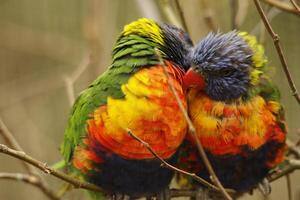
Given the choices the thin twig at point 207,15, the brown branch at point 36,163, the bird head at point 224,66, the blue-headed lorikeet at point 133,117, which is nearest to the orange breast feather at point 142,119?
the blue-headed lorikeet at point 133,117

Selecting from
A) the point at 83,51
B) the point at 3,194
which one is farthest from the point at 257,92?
the point at 3,194

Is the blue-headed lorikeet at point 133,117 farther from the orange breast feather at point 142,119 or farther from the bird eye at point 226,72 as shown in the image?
the bird eye at point 226,72

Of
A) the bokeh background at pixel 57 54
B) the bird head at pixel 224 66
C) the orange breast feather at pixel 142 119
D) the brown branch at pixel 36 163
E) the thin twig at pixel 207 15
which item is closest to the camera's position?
the brown branch at pixel 36 163

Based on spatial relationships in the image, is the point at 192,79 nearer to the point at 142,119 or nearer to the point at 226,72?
the point at 226,72

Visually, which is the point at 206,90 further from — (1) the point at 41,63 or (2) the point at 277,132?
(1) the point at 41,63

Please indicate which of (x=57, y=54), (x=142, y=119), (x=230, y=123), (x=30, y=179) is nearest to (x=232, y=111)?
(x=230, y=123)

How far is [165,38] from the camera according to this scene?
2.81 meters

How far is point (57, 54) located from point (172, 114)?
2657 millimetres

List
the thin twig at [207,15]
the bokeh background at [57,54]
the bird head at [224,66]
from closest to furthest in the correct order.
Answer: the bird head at [224,66], the thin twig at [207,15], the bokeh background at [57,54]

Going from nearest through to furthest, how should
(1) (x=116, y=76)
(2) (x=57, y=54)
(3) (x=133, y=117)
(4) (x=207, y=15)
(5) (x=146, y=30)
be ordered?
(3) (x=133, y=117), (1) (x=116, y=76), (5) (x=146, y=30), (4) (x=207, y=15), (2) (x=57, y=54)

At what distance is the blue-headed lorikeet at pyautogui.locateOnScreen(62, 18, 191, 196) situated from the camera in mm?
2580

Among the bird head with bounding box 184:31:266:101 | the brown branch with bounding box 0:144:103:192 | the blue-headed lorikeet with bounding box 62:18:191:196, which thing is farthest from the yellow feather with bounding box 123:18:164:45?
the brown branch with bounding box 0:144:103:192

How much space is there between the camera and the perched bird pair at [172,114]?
8.52 ft

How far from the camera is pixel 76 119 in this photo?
2797mm
